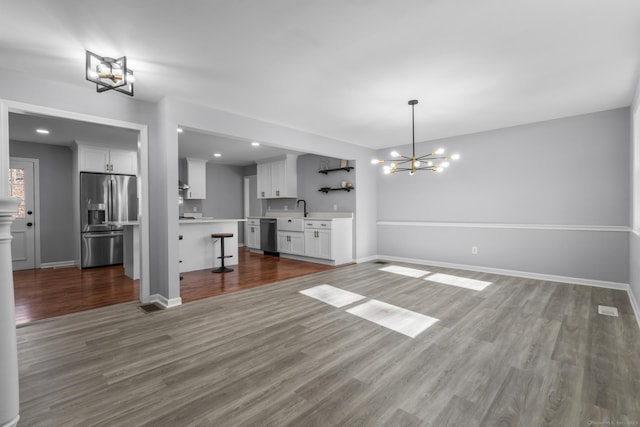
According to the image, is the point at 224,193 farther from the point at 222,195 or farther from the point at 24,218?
the point at 24,218

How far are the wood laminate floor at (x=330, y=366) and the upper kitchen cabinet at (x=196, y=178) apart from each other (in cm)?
453

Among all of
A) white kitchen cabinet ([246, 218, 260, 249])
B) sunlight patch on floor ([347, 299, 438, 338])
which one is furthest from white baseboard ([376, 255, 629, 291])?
white kitchen cabinet ([246, 218, 260, 249])

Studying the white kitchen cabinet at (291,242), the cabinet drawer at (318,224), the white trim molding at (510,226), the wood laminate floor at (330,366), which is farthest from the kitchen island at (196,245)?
the white trim molding at (510,226)

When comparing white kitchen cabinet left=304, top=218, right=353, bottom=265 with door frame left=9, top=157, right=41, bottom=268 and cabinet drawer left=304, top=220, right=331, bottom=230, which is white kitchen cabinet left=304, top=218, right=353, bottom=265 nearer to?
cabinet drawer left=304, top=220, right=331, bottom=230

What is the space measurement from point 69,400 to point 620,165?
6.19 m

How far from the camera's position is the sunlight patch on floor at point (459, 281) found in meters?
4.18

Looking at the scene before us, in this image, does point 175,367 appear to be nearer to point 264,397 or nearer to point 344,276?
point 264,397

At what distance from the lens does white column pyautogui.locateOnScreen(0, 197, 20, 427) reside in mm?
1195

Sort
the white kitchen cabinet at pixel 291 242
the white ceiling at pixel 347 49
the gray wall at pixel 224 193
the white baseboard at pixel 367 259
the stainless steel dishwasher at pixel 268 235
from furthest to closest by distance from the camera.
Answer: the gray wall at pixel 224 193
the stainless steel dishwasher at pixel 268 235
the white kitchen cabinet at pixel 291 242
the white baseboard at pixel 367 259
the white ceiling at pixel 347 49

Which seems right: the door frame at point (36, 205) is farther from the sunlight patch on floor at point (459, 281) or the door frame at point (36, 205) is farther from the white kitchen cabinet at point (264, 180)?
the sunlight patch on floor at point (459, 281)

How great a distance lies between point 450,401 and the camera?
5.62ft

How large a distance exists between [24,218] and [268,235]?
187 inches

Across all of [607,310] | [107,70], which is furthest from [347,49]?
[607,310]

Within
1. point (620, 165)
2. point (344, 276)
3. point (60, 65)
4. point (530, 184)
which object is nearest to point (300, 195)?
point (344, 276)
